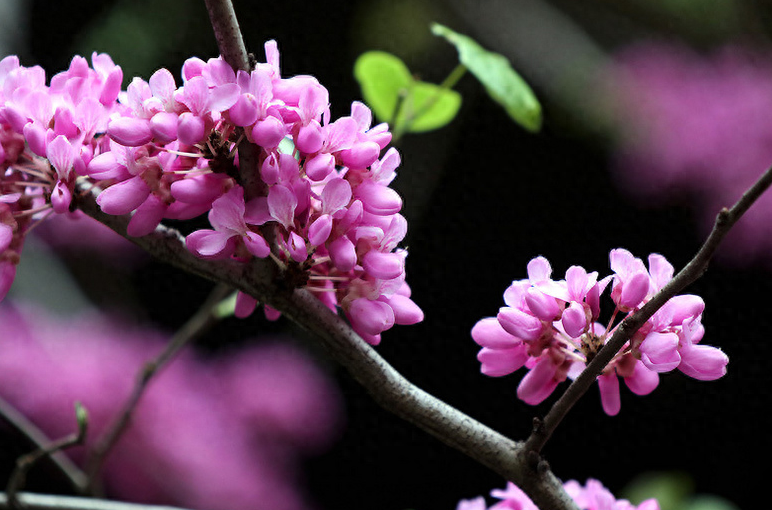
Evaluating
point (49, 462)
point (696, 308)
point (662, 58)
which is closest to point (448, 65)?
point (662, 58)

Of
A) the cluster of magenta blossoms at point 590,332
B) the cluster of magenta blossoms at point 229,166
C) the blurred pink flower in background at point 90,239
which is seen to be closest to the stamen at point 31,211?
the cluster of magenta blossoms at point 229,166

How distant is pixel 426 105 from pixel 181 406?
760 mm

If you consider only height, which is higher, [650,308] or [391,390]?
[650,308]

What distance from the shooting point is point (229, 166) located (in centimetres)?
41

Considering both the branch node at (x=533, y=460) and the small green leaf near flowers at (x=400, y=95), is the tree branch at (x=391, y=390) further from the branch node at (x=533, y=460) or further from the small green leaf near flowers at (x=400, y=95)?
the small green leaf near flowers at (x=400, y=95)

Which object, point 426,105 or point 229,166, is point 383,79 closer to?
point 426,105

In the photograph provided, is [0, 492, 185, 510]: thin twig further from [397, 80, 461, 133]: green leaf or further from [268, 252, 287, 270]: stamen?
[397, 80, 461, 133]: green leaf

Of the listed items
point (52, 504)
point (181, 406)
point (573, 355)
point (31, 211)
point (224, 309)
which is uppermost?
point (573, 355)

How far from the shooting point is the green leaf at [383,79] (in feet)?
2.52

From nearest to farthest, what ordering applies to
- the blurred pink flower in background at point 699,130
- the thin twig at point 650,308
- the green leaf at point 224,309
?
the thin twig at point 650,308, the green leaf at point 224,309, the blurred pink flower in background at point 699,130

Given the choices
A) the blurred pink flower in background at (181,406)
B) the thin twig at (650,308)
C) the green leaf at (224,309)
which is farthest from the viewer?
the blurred pink flower in background at (181,406)

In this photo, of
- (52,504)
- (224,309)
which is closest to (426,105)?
(224,309)

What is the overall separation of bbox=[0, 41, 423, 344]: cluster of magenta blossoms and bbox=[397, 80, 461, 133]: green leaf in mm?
339

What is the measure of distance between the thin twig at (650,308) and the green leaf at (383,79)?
46 cm
